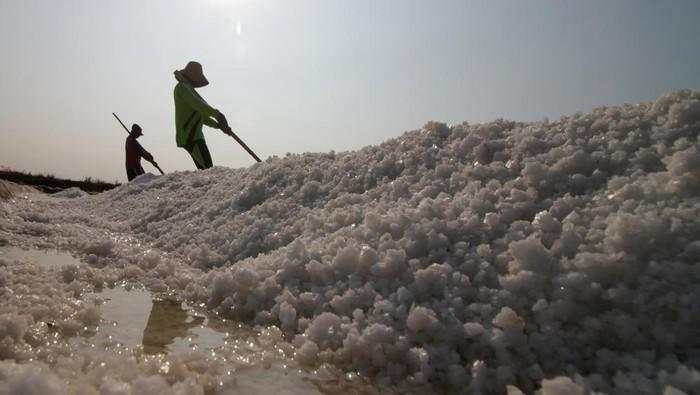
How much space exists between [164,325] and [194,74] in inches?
271

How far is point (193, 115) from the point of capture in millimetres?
7680

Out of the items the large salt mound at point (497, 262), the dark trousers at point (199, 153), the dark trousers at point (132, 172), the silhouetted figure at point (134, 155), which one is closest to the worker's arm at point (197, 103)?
the dark trousers at point (199, 153)

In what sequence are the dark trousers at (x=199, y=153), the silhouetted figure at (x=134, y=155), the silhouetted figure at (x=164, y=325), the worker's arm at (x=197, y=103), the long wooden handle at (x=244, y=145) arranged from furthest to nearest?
the silhouetted figure at (x=134, y=155)
the dark trousers at (x=199, y=153)
the worker's arm at (x=197, y=103)
the long wooden handle at (x=244, y=145)
the silhouetted figure at (x=164, y=325)

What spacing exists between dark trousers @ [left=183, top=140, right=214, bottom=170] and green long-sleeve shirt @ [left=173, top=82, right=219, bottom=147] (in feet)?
0.28

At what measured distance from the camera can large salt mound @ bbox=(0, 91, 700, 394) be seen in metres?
1.38

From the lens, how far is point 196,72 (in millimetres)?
7930

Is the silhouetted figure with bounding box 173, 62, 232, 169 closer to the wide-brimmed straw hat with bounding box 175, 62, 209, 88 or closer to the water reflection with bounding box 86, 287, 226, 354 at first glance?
the wide-brimmed straw hat with bounding box 175, 62, 209, 88

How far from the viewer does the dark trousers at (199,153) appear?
7.95 metres

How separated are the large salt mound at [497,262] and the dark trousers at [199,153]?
4.96 metres

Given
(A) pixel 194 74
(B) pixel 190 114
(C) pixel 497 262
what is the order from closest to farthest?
(C) pixel 497 262
(B) pixel 190 114
(A) pixel 194 74

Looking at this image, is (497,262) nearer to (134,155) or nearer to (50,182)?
(134,155)

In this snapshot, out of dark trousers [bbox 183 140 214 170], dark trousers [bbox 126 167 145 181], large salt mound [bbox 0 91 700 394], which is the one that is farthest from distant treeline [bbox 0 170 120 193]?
large salt mound [bbox 0 91 700 394]

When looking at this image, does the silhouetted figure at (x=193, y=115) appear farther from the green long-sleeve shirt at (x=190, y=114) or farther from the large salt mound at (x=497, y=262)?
the large salt mound at (x=497, y=262)

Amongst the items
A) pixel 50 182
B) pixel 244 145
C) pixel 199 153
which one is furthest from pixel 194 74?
pixel 50 182
